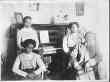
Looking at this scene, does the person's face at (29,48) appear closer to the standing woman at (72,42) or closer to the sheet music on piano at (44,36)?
the sheet music on piano at (44,36)

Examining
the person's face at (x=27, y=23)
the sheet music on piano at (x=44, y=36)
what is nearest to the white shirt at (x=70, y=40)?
the sheet music on piano at (x=44, y=36)

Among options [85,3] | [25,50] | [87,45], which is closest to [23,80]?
[25,50]

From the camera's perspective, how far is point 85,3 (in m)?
1.39

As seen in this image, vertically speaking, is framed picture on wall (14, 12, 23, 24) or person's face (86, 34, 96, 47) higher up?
framed picture on wall (14, 12, 23, 24)

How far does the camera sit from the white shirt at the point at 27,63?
1357mm

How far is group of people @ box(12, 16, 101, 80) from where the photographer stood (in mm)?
1361

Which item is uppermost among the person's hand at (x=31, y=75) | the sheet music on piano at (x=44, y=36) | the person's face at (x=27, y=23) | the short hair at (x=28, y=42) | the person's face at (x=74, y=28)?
the person's face at (x=27, y=23)

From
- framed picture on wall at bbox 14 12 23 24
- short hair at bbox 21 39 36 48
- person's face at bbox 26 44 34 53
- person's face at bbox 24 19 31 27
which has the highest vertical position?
framed picture on wall at bbox 14 12 23 24

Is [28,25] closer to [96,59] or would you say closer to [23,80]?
[23,80]

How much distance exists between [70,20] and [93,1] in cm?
19

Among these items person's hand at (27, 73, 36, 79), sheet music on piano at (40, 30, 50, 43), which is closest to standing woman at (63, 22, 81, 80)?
sheet music on piano at (40, 30, 50, 43)

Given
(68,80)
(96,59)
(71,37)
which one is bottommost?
(68,80)

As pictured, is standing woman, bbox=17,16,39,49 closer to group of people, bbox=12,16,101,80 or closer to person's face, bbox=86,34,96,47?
group of people, bbox=12,16,101,80

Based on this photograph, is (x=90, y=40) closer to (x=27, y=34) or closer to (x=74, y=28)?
(x=74, y=28)
